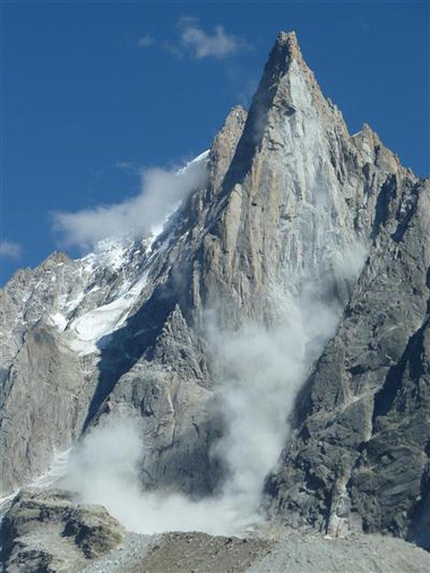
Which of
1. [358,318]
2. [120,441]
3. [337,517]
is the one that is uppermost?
[358,318]

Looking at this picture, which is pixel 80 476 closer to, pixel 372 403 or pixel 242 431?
pixel 242 431

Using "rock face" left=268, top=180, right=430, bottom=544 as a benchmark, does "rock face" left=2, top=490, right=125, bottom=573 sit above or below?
below

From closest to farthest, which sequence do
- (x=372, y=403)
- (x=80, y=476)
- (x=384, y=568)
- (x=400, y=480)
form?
(x=384, y=568)
(x=400, y=480)
(x=372, y=403)
(x=80, y=476)

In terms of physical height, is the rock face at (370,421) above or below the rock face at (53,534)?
above

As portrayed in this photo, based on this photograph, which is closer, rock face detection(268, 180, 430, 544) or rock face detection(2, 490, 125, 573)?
rock face detection(2, 490, 125, 573)

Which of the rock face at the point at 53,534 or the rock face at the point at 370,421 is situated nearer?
the rock face at the point at 53,534

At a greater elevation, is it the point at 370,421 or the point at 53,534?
the point at 370,421

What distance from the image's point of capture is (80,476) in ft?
641

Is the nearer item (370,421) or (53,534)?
(53,534)

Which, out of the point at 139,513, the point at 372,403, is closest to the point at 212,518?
the point at 139,513

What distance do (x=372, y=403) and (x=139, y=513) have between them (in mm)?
24861

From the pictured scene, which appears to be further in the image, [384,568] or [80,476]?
[80,476]

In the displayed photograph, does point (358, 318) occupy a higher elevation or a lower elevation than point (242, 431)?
higher

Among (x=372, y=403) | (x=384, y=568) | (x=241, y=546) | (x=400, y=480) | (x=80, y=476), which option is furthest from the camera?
(x=80, y=476)
